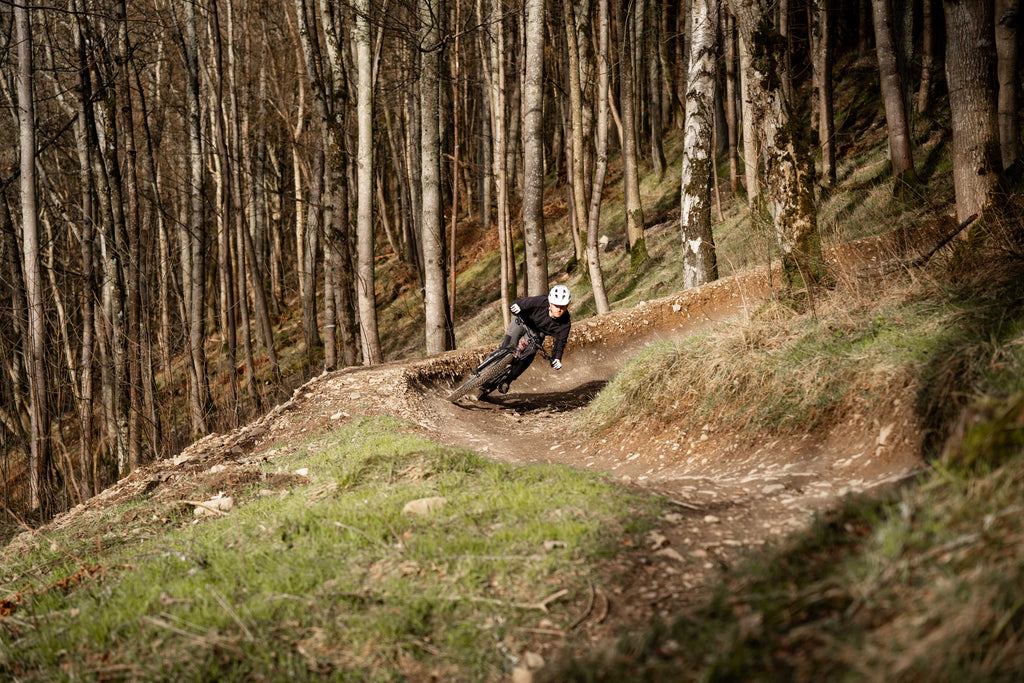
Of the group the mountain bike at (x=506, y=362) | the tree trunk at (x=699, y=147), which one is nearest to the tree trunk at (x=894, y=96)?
the tree trunk at (x=699, y=147)

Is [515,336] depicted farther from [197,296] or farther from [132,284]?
[197,296]

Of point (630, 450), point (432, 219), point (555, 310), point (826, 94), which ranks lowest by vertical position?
point (630, 450)

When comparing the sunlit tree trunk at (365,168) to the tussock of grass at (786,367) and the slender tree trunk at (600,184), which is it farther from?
the tussock of grass at (786,367)

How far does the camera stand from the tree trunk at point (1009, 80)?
10.1 meters

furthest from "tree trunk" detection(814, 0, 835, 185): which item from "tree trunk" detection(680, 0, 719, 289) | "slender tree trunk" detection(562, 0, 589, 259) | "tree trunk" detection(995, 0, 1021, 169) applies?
"slender tree trunk" detection(562, 0, 589, 259)

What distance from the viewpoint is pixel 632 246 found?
17.7 metres

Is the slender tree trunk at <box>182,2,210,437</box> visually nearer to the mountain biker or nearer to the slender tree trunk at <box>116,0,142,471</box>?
the slender tree trunk at <box>116,0,142,471</box>

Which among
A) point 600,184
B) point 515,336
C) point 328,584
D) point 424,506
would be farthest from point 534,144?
point 328,584

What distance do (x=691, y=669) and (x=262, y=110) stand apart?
71.9ft

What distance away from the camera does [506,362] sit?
33.6ft

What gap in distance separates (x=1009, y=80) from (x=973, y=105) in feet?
14.0

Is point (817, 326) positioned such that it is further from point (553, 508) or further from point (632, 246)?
point (632, 246)

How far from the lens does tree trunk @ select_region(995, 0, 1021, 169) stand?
10.1 m

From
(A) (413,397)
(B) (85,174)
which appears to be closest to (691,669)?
(A) (413,397)
